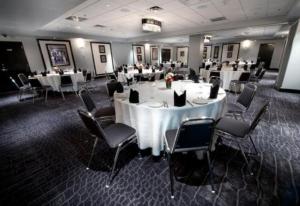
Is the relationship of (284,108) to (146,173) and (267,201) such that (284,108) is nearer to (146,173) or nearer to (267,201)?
(267,201)

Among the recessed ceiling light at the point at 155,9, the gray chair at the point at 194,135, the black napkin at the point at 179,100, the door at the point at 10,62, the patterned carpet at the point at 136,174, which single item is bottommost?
the patterned carpet at the point at 136,174

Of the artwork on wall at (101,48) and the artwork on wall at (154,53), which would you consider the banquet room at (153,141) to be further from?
the artwork on wall at (154,53)

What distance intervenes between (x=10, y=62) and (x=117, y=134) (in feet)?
29.8

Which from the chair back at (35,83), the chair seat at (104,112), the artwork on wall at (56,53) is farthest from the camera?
the artwork on wall at (56,53)

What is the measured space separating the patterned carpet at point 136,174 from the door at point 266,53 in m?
12.8

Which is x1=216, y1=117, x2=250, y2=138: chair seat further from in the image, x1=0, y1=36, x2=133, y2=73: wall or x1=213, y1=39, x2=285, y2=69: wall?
Answer: x1=213, y1=39, x2=285, y2=69: wall

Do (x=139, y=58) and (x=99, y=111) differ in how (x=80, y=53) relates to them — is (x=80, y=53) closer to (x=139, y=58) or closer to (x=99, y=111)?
(x=139, y=58)

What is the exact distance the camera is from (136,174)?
1.88 meters

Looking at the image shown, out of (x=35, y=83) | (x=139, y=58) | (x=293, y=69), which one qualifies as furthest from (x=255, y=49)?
(x=35, y=83)

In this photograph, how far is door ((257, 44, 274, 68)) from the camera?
12.2 metres

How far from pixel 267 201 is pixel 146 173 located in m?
1.39

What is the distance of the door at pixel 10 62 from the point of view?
698 cm

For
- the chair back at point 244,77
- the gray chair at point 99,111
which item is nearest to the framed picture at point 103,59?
the gray chair at point 99,111

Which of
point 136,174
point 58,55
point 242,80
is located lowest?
point 136,174
